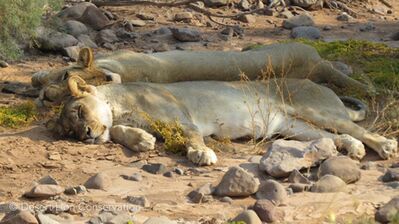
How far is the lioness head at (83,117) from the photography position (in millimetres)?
8164

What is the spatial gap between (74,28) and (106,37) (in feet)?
1.63

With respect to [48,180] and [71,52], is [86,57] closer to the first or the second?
[48,180]

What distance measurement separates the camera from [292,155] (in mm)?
7590

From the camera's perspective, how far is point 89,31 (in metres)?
13.6

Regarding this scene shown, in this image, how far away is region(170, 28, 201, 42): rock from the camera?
13.6 metres

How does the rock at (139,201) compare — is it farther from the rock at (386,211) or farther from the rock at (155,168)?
the rock at (386,211)

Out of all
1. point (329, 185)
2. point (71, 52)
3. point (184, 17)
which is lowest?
point (184, 17)

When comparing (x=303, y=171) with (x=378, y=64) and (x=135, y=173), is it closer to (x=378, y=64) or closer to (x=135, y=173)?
(x=135, y=173)

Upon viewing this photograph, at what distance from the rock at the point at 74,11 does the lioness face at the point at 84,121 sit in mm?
6021

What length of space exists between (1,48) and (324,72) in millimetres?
3775

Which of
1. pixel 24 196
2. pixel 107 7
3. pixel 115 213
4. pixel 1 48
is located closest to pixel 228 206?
pixel 115 213

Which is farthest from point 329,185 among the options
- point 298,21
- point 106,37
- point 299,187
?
point 298,21

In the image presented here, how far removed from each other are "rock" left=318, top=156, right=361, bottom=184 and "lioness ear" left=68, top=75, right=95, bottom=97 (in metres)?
2.39

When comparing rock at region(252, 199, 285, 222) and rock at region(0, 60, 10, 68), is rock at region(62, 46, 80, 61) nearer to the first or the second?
rock at region(0, 60, 10, 68)
